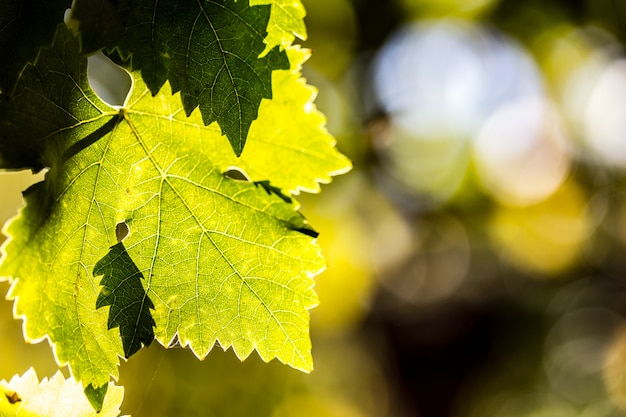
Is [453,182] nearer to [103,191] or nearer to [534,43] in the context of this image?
[534,43]

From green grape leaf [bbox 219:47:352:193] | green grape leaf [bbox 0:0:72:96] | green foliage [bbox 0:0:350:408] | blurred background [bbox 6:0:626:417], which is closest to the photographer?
green grape leaf [bbox 0:0:72:96]

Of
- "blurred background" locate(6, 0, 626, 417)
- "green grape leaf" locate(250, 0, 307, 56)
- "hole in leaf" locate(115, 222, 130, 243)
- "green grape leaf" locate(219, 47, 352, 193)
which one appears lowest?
"blurred background" locate(6, 0, 626, 417)

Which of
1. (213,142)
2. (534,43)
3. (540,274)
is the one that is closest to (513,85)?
(534,43)

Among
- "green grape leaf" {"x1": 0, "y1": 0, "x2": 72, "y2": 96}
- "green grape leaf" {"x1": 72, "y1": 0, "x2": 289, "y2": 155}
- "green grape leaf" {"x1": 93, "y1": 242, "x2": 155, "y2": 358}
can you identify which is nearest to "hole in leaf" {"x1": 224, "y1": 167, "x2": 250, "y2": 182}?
"green grape leaf" {"x1": 72, "y1": 0, "x2": 289, "y2": 155}

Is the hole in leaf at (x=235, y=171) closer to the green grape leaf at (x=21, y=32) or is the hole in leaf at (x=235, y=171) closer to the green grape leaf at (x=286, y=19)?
the green grape leaf at (x=286, y=19)

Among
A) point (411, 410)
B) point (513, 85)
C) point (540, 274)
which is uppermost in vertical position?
point (513, 85)

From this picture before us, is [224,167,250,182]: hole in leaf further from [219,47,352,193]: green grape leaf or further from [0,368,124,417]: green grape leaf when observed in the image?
[0,368,124,417]: green grape leaf

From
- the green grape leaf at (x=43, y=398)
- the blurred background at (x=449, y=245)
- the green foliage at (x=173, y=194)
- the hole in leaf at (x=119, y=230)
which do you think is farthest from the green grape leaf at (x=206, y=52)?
the blurred background at (x=449, y=245)
